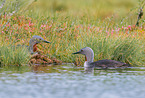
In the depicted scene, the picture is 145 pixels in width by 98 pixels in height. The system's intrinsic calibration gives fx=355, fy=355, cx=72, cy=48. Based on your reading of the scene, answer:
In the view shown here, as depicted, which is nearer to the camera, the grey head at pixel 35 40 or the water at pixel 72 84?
the water at pixel 72 84

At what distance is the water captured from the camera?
761cm

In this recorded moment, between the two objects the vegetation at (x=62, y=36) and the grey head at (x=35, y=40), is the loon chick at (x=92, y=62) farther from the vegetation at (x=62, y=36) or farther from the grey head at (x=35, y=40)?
the grey head at (x=35, y=40)

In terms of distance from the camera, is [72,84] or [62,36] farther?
[62,36]

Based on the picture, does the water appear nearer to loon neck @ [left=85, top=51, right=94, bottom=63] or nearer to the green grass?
loon neck @ [left=85, top=51, right=94, bottom=63]

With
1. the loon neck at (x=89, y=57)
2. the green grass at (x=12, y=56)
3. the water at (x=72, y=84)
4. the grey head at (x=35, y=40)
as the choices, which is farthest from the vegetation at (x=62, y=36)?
the water at (x=72, y=84)

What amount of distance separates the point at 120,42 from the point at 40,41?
11.3 feet

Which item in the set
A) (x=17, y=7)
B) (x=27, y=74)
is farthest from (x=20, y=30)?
(x=27, y=74)

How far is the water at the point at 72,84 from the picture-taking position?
761 cm

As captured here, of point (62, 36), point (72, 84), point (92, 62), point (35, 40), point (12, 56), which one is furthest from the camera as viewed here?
point (62, 36)

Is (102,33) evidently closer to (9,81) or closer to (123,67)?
(123,67)

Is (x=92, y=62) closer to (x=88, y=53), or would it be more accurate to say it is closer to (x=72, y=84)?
(x=88, y=53)

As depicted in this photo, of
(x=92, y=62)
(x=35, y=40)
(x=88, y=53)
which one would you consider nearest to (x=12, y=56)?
(x=35, y=40)

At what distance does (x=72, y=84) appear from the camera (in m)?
8.83

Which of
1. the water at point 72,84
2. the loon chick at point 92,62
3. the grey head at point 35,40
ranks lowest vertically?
the water at point 72,84
